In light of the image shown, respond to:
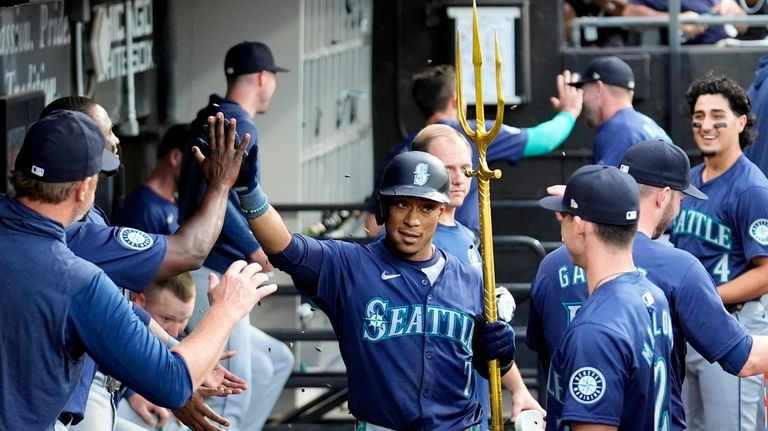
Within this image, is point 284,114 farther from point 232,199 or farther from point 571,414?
point 571,414

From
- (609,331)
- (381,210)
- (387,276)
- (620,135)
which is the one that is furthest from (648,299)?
(620,135)

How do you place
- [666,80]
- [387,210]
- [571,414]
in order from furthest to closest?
[666,80], [387,210], [571,414]

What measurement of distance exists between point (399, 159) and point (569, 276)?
741 mm

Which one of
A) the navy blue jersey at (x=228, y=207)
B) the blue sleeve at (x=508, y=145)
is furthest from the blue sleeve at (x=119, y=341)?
the blue sleeve at (x=508, y=145)

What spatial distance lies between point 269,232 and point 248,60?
8.49 ft

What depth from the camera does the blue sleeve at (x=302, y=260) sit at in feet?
16.3

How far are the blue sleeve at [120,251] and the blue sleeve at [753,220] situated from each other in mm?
2971

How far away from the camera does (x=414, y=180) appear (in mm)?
5078

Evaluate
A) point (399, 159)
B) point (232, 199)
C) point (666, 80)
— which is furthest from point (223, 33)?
point (399, 159)

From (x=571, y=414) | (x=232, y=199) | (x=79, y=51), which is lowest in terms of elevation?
(x=571, y=414)

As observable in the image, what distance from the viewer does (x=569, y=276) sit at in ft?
17.4

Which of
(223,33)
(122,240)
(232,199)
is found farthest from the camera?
(223,33)

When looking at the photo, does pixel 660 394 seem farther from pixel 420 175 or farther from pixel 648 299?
pixel 420 175

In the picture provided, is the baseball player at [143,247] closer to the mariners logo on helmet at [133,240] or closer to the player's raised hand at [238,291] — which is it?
the mariners logo on helmet at [133,240]
